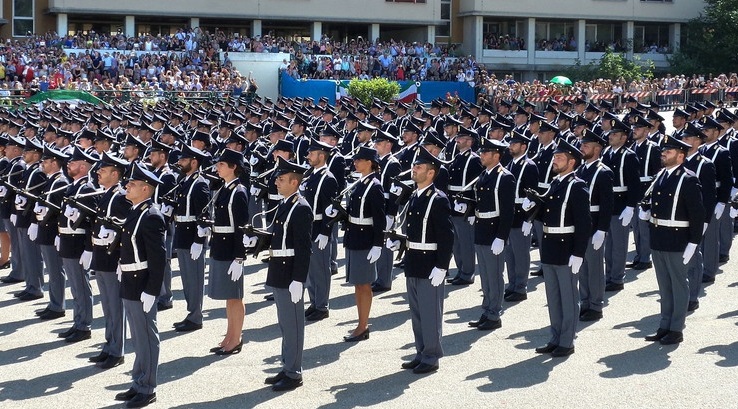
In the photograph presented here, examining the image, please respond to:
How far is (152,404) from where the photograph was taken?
802 cm

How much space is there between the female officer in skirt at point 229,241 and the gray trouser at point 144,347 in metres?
1.43

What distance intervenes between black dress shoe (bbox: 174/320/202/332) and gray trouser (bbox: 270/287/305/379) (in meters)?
2.17

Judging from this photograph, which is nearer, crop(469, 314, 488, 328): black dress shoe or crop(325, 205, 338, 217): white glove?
crop(469, 314, 488, 328): black dress shoe

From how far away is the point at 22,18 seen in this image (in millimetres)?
43844

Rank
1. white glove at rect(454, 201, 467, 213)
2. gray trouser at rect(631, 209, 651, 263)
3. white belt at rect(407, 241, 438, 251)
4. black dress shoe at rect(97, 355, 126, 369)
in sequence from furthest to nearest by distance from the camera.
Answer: gray trouser at rect(631, 209, 651, 263), white glove at rect(454, 201, 467, 213), black dress shoe at rect(97, 355, 126, 369), white belt at rect(407, 241, 438, 251)

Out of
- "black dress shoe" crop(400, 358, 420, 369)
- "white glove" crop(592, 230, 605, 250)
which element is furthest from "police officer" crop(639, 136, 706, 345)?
"black dress shoe" crop(400, 358, 420, 369)

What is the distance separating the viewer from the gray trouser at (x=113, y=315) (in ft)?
29.9

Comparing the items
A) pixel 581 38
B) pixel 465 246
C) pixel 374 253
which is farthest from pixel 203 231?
pixel 581 38

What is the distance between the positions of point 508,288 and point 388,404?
12.9 feet

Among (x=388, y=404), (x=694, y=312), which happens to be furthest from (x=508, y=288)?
(x=388, y=404)

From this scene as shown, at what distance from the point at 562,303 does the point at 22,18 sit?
128 feet

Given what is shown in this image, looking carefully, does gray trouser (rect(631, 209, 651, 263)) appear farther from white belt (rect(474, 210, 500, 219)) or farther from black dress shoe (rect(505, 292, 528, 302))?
white belt (rect(474, 210, 500, 219))

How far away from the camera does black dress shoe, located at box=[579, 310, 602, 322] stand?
1042 cm

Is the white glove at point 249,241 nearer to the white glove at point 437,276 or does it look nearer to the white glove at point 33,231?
the white glove at point 437,276
